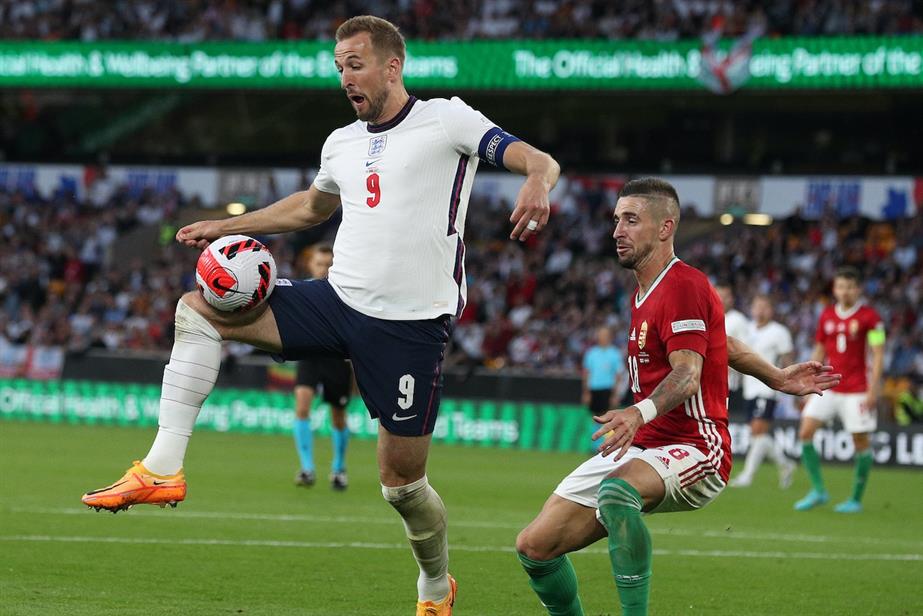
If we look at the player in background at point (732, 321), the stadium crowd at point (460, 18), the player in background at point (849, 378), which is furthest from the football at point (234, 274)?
the stadium crowd at point (460, 18)

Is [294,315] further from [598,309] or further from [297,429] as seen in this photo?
[598,309]

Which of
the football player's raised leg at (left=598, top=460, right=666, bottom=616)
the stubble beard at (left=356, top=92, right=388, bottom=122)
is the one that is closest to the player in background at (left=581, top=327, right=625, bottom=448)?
the stubble beard at (left=356, top=92, right=388, bottom=122)

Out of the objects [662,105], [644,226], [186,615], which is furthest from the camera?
[662,105]

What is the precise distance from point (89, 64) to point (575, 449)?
16.5 m

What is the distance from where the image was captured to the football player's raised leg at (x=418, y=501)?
6809 mm

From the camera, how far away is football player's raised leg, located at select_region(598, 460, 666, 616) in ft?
19.9

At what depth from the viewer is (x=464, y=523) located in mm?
12562

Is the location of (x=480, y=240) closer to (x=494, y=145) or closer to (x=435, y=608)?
(x=435, y=608)

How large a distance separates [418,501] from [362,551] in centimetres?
360

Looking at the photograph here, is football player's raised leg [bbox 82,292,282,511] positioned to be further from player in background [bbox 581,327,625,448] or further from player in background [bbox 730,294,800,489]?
player in background [bbox 581,327,625,448]

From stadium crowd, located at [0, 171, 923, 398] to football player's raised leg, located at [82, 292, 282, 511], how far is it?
60.6ft

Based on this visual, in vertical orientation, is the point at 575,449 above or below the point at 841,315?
below

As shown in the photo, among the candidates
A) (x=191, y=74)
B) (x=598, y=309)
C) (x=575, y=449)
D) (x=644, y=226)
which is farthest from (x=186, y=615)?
(x=191, y=74)

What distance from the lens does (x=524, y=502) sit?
14.7 meters
